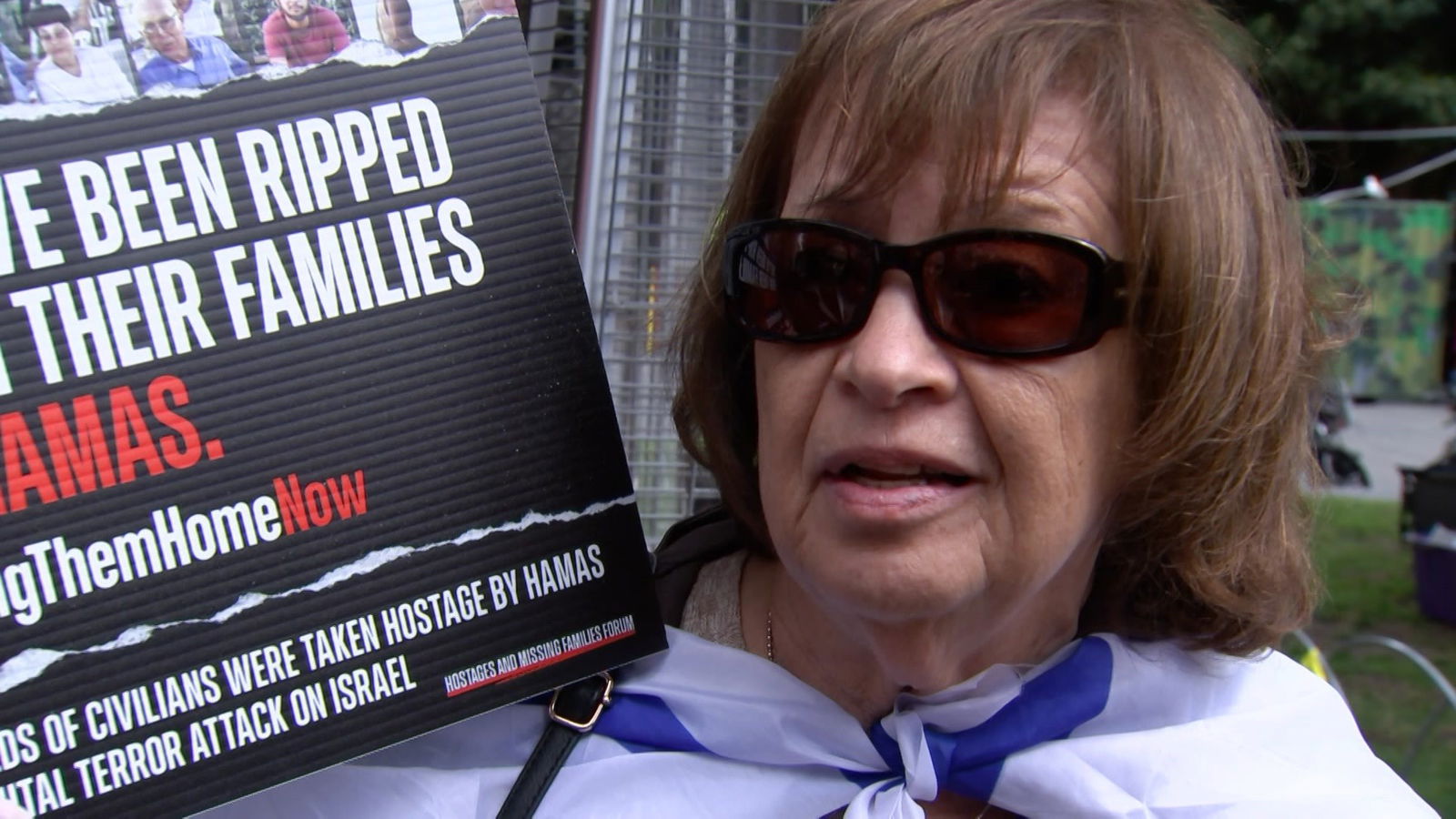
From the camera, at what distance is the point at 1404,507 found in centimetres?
699

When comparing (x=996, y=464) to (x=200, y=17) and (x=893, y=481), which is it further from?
(x=200, y=17)

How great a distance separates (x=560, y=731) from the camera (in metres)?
1.38

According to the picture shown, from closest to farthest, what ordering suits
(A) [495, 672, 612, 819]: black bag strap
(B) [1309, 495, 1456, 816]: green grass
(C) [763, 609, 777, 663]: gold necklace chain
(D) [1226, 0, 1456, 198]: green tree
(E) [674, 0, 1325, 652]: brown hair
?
(E) [674, 0, 1325, 652]: brown hair < (A) [495, 672, 612, 819]: black bag strap < (C) [763, 609, 777, 663]: gold necklace chain < (B) [1309, 495, 1456, 816]: green grass < (D) [1226, 0, 1456, 198]: green tree

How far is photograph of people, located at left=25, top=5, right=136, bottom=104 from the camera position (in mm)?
1029

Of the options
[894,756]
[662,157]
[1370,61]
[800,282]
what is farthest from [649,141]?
[1370,61]

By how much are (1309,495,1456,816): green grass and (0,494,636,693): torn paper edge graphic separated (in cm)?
260

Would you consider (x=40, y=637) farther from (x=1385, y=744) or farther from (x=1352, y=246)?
(x=1352, y=246)

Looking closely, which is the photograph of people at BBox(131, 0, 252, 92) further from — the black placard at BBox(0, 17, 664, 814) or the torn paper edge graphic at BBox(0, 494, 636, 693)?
the torn paper edge graphic at BBox(0, 494, 636, 693)

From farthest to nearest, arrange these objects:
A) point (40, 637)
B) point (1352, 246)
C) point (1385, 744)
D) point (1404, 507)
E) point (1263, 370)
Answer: point (1352, 246)
point (1404, 507)
point (1385, 744)
point (1263, 370)
point (40, 637)

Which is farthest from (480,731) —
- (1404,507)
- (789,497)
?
(1404,507)

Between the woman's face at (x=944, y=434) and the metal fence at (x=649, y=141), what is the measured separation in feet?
1.65

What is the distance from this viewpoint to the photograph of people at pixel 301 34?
1.12 metres

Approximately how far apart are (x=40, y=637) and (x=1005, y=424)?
32.1 inches

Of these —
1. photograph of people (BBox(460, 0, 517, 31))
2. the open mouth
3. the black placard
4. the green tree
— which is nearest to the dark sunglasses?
the open mouth
